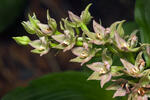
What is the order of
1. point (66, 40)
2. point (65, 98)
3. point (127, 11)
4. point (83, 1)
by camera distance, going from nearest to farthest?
point (66, 40), point (65, 98), point (127, 11), point (83, 1)

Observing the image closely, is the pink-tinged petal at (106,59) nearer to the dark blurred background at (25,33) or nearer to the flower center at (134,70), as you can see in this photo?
the flower center at (134,70)

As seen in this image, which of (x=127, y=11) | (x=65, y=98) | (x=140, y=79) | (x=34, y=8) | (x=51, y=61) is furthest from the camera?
(x=34, y=8)

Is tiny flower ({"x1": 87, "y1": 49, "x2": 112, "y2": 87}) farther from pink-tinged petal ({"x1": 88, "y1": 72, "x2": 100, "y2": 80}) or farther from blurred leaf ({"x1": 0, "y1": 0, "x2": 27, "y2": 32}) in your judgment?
blurred leaf ({"x1": 0, "y1": 0, "x2": 27, "y2": 32})

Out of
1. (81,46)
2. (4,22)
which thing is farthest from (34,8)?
(81,46)

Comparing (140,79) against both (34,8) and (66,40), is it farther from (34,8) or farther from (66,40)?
(34,8)

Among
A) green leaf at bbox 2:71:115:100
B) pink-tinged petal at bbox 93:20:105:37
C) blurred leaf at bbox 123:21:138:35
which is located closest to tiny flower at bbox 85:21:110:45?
pink-tinged petal at bbox 93:20:105:37

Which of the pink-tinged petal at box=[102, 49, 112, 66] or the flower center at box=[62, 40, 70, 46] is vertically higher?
the flower center at box=[62, 40, 70, 46]

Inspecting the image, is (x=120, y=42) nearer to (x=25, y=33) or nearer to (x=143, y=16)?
(x=143, y=16)

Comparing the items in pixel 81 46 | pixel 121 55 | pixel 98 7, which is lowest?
pixel 121 55
